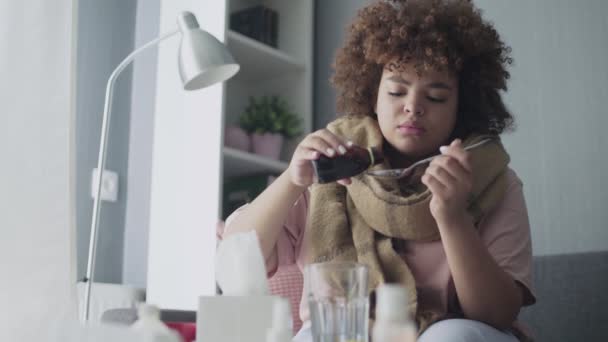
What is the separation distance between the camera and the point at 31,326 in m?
0.96

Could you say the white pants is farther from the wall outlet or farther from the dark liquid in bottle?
the wall outlet

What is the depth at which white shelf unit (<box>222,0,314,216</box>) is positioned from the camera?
96.6 inches

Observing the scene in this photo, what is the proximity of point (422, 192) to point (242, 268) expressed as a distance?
0.60 metres

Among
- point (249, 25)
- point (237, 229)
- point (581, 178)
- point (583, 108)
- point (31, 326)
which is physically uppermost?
point (249, 25)

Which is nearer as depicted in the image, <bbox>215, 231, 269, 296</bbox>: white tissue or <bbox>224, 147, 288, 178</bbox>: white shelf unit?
<bbox>215, 231, 269, 296</bbox>: white tissue

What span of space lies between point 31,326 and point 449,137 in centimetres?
81

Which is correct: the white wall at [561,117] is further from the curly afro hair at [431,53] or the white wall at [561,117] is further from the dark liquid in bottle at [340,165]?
the dark liquid in bottle at [340,165]

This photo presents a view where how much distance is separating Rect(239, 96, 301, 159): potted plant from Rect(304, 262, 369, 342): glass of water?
1749mm

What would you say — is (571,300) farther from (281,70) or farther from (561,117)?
(281,70)

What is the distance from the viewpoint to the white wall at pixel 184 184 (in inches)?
86.3

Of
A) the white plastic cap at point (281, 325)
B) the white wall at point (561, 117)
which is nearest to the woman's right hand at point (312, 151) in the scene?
the white plastic cap at point (281, 325)

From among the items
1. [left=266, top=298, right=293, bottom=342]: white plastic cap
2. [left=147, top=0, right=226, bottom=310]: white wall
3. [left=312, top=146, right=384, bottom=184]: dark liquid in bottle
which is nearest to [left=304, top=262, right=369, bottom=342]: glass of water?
[left=266, top=298, right=293, bottom=342]: white plastic cap

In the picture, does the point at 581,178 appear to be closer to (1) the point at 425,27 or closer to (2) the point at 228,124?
(1) the point at 425,27

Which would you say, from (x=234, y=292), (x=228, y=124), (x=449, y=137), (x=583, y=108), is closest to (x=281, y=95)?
(x=228, y=124)
